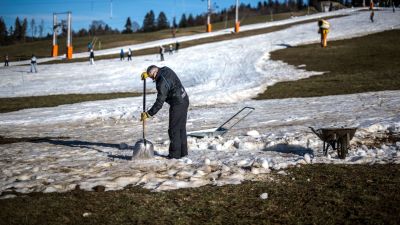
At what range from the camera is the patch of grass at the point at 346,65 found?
1991 cm

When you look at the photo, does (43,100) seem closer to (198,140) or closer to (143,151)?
(198,140)

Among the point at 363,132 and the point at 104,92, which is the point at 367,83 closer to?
the point at 363,132

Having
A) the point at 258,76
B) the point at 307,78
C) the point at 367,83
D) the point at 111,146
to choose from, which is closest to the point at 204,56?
the point at 258,76

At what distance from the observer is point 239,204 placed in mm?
5727

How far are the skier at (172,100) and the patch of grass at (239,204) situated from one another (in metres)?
2.22

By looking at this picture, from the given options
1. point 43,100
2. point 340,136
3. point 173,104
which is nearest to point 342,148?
point 340,136

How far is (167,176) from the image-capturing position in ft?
23.9

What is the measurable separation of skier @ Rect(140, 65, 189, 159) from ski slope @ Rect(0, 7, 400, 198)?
49 cm

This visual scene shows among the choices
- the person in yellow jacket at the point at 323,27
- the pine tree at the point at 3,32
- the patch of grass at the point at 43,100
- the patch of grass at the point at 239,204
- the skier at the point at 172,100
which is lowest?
the patch of grass at the point at 239,204

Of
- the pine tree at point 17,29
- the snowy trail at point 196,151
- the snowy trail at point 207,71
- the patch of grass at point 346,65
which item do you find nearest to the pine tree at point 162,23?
the pine tree at point 17,29

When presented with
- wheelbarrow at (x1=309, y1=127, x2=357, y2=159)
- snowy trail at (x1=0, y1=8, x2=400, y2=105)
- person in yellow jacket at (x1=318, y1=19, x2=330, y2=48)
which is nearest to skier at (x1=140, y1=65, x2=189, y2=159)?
wheelbarrow at (x1=309, y1=127, x2=357, y2=159)

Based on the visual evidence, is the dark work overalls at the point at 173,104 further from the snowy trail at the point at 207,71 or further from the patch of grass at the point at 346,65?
the patch of grass at the point at 346,65

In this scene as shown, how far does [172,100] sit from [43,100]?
18.7m

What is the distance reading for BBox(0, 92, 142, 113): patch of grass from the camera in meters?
22.5
